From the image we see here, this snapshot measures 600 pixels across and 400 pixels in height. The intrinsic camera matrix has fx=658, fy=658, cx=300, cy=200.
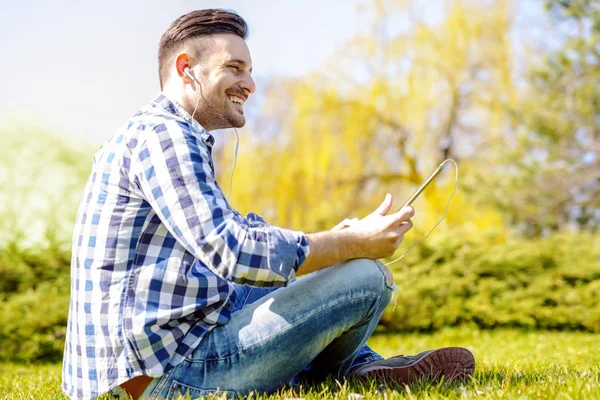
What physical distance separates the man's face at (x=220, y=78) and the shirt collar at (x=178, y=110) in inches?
1.8

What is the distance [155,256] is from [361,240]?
23.3 inches

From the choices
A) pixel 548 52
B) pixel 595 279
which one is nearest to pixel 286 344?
pixel 595 279

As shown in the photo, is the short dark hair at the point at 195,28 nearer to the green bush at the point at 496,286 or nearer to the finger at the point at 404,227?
the finger at the point at 404,227

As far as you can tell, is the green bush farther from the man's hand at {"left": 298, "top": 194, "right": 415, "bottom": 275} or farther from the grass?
the man's hand at {"left": 298, "top": 194, "right": 415, "bottom": 275}

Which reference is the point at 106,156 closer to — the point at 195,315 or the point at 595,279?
the point at 195,315

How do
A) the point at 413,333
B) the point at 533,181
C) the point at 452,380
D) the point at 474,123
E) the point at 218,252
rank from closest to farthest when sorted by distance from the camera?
the point at 218,252, the point at 452,380, the point at 413,333, the point at 533,181, the point at 474,123

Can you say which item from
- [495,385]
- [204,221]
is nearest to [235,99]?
[204,221]

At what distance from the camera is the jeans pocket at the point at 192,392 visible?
185 centimetres

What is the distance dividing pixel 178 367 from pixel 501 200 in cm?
1018

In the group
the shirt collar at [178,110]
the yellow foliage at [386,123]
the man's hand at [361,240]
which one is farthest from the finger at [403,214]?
the yellow foliage at [386,123]

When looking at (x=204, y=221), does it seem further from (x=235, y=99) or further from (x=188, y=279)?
(x=235, y=99)

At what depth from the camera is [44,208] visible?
16.2 meters

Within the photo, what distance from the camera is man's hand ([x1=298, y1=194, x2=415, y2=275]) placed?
6.06 feet

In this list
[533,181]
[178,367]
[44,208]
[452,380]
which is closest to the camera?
[178,367]
